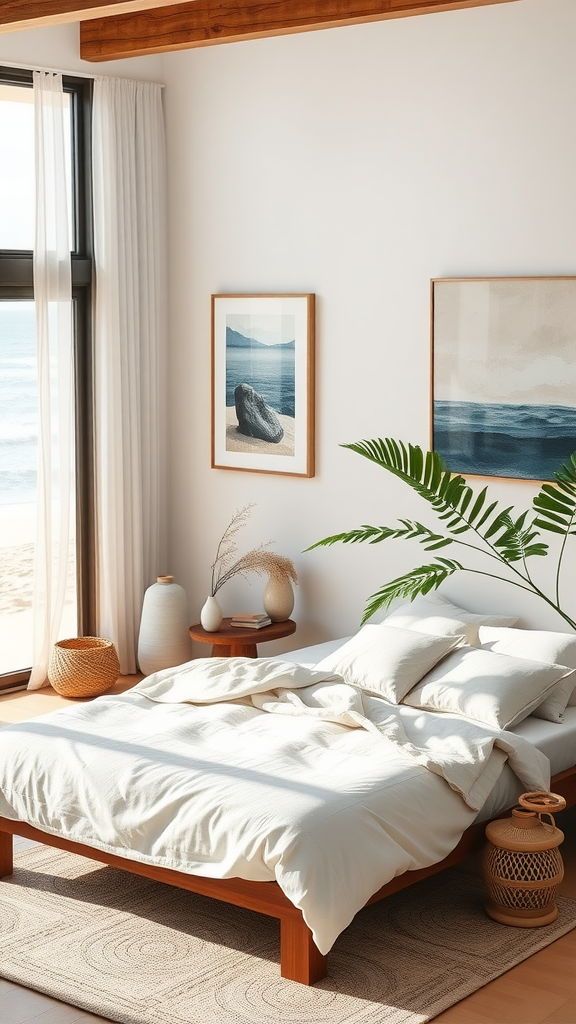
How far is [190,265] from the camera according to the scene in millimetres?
6441

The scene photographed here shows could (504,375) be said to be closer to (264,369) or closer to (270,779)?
(264,369)

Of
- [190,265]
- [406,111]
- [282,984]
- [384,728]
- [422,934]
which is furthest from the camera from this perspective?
[190,265]

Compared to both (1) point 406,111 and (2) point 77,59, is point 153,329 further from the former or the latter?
(1) point 406,111

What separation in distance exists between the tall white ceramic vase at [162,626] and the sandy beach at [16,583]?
57cm

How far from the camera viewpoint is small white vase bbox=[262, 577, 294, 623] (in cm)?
594

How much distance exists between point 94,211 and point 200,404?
107cm

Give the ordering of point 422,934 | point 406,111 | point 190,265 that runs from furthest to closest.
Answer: point 190,265
point 406,111
point 422,934

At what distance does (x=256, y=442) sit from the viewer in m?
6.20

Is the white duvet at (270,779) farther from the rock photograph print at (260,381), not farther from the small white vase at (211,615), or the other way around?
the rock photograph print at (260,381)

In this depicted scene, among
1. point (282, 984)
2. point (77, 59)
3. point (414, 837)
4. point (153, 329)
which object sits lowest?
point (282, 984)

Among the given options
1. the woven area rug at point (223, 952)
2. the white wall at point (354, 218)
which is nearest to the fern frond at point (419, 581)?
the woven area rug at point (223, 952)

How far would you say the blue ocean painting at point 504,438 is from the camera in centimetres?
507

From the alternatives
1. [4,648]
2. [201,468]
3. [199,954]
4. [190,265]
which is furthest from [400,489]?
[199,954]

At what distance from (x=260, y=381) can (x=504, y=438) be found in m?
1.39
